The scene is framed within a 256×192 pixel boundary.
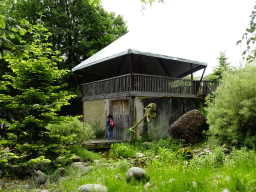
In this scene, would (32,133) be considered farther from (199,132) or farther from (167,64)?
(167,64)

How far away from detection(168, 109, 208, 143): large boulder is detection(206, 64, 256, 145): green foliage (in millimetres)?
1827

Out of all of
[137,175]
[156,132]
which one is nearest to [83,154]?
[137,175]

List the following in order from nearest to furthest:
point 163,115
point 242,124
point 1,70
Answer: point 242,124
point 163,115
point 1,70

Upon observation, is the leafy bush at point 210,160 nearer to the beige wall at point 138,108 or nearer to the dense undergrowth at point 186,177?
the dense undergrowth at point 186,177

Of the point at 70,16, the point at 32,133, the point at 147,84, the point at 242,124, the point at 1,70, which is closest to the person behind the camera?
the point at 32,133

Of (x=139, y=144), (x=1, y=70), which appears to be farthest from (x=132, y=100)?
(x=1, y=70)

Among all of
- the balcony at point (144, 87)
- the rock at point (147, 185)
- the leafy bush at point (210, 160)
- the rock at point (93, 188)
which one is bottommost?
the rock at point (147, 185)

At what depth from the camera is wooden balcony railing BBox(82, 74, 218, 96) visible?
12785 millimetres

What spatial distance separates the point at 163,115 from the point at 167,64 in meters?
5.84

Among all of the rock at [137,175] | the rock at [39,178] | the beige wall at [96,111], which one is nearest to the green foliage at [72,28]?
the beige wall at [96,111]

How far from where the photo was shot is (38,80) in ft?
21.9

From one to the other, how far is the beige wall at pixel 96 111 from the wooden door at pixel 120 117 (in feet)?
3.36

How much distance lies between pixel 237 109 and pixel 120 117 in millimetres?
7546

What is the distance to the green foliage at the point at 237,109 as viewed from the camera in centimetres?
706
